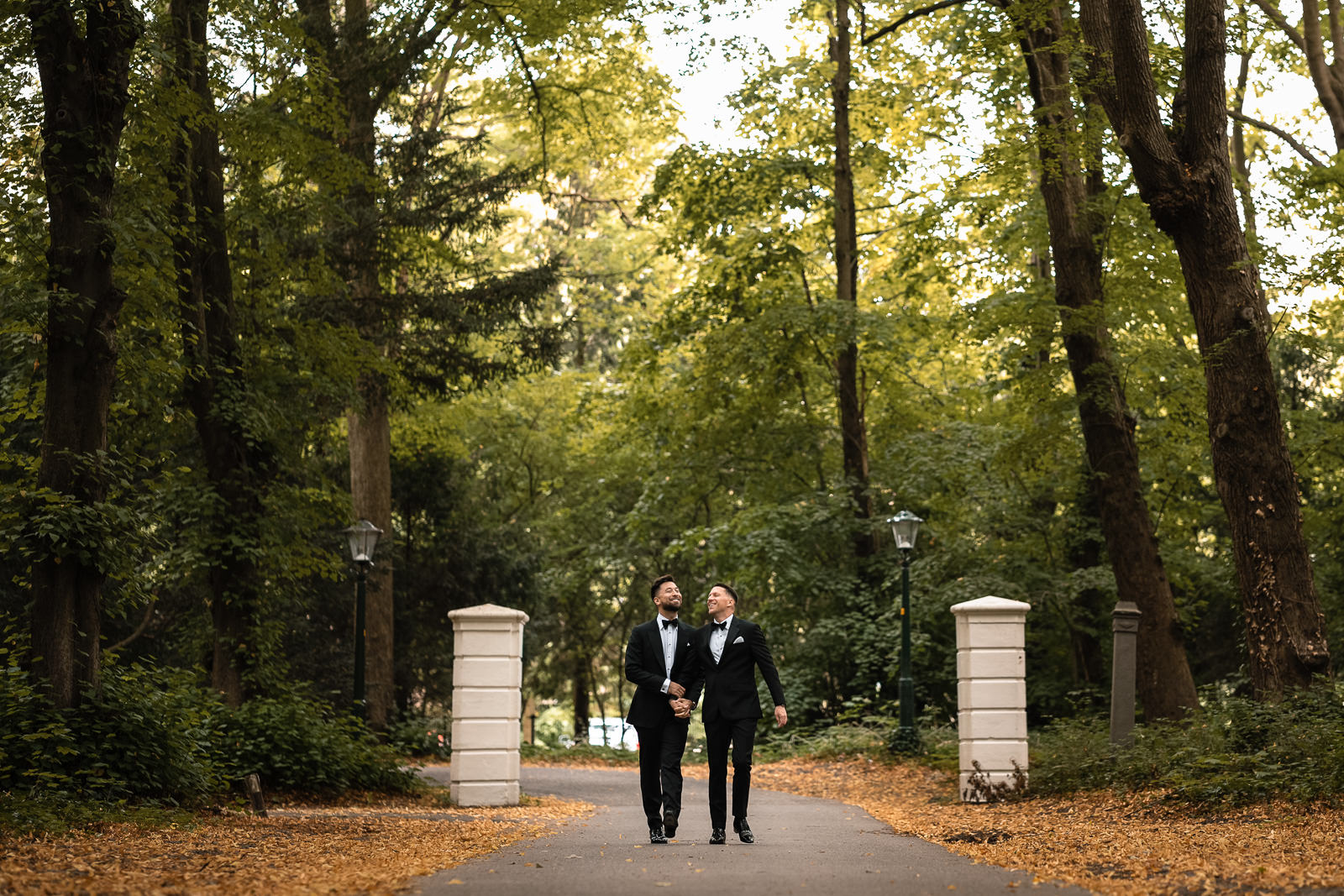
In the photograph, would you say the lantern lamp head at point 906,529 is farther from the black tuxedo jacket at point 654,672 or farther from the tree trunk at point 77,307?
the tree trunk at point 77,307

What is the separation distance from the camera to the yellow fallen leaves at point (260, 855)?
20.9ft

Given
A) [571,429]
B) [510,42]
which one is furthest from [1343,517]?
[571,429]

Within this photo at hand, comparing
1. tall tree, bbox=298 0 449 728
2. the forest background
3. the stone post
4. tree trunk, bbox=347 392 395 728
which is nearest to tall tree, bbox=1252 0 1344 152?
the forest background

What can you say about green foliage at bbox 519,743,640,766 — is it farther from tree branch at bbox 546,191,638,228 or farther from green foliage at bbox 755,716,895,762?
tree branch at bbox 546,191,638,228

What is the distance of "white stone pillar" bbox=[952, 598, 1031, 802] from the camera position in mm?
12891

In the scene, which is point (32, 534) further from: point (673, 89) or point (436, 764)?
point (673, 89)

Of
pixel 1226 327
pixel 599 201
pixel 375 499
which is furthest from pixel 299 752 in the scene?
pixel 599 201

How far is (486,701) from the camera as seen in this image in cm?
1362

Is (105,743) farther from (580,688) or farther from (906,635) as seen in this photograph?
(580,688)

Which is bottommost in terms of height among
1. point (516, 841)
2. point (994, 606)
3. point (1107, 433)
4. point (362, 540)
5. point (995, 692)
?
point (516, 841)

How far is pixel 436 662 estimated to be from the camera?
27984 mm

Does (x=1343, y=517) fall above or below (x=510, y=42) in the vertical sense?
below

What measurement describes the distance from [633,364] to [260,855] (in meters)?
19.1

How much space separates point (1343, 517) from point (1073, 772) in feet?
29.2
